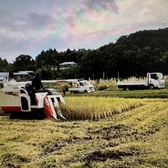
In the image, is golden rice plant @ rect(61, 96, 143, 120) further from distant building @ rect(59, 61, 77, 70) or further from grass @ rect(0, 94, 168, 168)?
distant building @ rect(59, 61, 77, 70)

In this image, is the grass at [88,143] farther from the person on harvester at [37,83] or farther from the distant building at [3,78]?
the distant building at [3,78]

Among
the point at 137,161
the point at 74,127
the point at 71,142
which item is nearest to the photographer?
the point at 137,161

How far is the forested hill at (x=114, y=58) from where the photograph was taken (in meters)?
4.22

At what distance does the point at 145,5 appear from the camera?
436 cm

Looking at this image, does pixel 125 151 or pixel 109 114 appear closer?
pixel 125 151

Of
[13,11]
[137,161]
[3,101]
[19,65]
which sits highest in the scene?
[13,11]

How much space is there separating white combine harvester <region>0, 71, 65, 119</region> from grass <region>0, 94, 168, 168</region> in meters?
0.23

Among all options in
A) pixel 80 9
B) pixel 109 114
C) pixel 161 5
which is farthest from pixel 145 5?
pixel 109 114

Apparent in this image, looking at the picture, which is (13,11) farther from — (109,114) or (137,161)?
(137,161)

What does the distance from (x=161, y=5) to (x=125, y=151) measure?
275 centimetres

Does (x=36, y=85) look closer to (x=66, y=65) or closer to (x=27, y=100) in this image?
(x=27, y=100)

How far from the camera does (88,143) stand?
2693 mm

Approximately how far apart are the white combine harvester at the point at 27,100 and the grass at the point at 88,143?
0.74ft

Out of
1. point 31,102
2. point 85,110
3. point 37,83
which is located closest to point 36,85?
point 37,83
